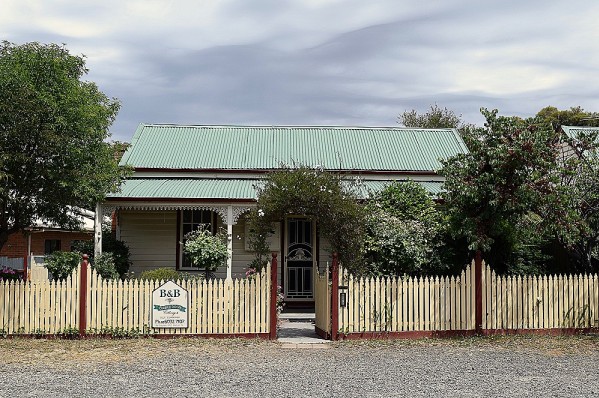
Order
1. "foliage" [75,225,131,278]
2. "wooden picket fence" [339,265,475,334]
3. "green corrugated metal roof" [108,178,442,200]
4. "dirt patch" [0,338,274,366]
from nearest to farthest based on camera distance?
1. "dirt patch" [0,338,274,366]
2. "wooden picket fence" [339,265,475,334]
3. "green corrugated metal roof" [108,178,442,200]
4. "foliage" [75,225,131,278]

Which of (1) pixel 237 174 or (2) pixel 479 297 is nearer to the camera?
(2) pixel 479 297

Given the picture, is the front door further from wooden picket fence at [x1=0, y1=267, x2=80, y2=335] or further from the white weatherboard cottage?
wooden picket fence at [x1=0, y1=267, x2=80, y2=335]

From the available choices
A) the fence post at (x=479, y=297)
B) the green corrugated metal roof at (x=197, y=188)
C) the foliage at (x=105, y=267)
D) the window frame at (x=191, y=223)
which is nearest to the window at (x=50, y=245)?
the green corrugated metal roof at (x=197, y=188)

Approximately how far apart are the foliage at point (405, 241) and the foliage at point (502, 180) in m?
1.74

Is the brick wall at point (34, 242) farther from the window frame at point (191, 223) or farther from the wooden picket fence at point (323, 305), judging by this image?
the wooden picket fence at point (323, 305)

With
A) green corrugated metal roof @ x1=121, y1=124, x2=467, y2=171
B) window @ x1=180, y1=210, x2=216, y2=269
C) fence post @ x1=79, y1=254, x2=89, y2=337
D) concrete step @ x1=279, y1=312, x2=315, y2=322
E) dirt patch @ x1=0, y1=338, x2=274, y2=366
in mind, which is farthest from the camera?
green corrugated metal roof @ x1=121, y1=124, x2=467, y2=171

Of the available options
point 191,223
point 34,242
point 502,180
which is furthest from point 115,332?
point 34,242

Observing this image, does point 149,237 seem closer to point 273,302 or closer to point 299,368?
point 273,302

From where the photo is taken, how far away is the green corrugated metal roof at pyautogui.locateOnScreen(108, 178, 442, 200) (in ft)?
58.0

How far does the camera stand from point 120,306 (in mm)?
12969

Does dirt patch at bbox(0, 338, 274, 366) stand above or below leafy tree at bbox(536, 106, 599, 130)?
below

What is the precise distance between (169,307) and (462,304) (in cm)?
553

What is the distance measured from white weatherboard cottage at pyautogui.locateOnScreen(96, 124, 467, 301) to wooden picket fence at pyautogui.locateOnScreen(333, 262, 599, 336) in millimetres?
4883

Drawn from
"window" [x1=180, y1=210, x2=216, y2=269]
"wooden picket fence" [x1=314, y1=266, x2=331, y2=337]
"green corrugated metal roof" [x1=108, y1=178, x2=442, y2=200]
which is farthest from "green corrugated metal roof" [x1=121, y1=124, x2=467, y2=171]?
"wooden picket fence" [x1=314, y1=266, x2=331, y2=337]
